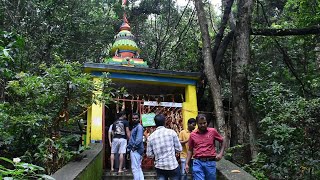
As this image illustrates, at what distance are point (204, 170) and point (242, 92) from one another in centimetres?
446

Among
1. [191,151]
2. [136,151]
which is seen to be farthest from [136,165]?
[191,151]

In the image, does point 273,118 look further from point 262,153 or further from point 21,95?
point 21,95

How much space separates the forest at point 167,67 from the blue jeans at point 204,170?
1.82 m

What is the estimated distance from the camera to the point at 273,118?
736 centimetres

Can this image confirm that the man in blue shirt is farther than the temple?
No

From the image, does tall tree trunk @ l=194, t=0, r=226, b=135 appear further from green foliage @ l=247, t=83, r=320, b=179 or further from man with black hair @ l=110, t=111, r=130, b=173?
man with black hair @ l=110, t=111, r=130, b=173

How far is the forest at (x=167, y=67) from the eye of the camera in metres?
5.65

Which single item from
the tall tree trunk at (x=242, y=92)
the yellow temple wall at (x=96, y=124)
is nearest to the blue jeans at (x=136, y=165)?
the yellow temple wall at (x=96, y=124)

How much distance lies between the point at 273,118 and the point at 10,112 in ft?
17.3

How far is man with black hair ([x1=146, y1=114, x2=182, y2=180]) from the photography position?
5062mm

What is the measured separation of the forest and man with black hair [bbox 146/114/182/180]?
4.22ft

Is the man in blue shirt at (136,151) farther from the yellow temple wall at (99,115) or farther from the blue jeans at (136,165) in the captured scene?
the yellow temple wall at (99,115)

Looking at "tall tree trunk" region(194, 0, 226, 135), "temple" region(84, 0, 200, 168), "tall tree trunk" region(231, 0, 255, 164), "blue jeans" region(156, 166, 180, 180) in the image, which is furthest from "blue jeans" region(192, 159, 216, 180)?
"temple" region(84, 0, 200, 168)

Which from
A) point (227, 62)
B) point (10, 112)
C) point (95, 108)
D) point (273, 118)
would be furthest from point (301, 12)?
point (10, 112)
